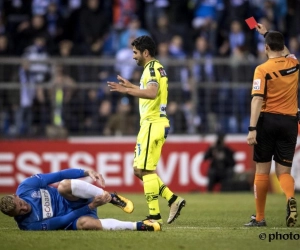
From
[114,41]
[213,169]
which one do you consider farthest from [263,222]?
[114,41]

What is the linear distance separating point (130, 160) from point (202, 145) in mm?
1813

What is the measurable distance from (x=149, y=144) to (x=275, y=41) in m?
2.17

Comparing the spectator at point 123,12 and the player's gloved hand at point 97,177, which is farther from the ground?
the spectator at point 123,12

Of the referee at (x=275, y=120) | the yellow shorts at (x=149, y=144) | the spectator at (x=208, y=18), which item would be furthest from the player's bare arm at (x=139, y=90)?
the spectator at (x=208, y=18)

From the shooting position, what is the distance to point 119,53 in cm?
2191

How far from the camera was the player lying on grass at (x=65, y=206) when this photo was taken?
10.8 m

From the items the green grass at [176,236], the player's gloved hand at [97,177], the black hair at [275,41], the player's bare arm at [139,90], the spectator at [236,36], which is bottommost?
the green grass at [176,236]

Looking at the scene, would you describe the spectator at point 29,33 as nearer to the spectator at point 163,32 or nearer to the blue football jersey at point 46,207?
the spectator at point 163,32

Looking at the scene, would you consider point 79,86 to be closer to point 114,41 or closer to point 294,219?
point 114,41

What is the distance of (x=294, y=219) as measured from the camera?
11297 millimetres

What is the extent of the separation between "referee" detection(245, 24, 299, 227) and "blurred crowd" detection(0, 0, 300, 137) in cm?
902

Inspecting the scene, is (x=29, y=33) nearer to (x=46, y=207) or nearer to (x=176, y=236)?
(x=46, y=207)

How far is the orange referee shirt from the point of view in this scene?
11.6m

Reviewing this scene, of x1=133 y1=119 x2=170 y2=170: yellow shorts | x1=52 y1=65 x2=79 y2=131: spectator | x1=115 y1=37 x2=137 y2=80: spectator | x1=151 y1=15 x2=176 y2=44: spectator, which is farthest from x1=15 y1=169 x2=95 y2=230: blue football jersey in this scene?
x1=151 y1=15 x2=176 y2=44: spectator
